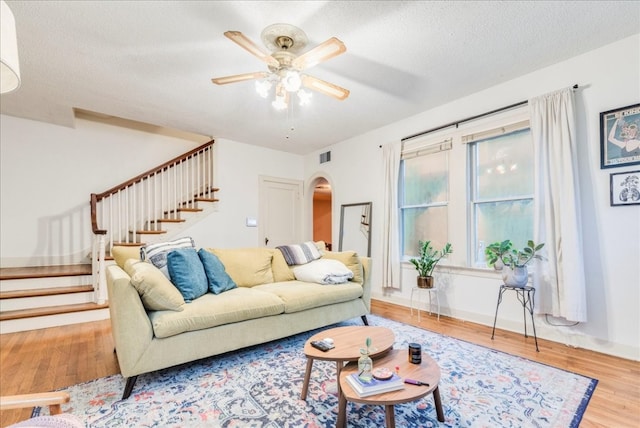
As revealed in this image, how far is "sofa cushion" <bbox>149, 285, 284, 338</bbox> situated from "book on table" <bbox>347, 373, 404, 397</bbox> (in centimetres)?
120

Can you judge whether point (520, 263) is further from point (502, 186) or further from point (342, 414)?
point (342, 414)

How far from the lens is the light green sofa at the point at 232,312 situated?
1.90 m

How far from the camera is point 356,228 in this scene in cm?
494

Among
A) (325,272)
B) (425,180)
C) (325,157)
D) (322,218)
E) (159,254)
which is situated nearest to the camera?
(159,254)

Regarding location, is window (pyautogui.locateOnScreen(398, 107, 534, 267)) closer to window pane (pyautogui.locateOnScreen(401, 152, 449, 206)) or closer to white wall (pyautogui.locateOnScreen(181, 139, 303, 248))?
window pane (pyautogui.locateOnScreen(401, 152, 449, 206))

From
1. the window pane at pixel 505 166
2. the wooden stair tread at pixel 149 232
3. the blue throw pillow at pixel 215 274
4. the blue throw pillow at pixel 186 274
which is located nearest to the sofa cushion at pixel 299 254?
the blue throw pillow at pixel 215 274

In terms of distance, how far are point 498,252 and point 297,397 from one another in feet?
7.62

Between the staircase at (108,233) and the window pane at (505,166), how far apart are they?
4007 millimetres

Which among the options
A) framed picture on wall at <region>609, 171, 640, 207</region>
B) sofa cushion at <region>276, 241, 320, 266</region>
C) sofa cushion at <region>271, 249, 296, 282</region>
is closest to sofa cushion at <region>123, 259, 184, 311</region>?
sofa cushion at <region>271, 249, 296, 282</region>

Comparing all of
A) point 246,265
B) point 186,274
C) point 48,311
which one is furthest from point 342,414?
point 48,311

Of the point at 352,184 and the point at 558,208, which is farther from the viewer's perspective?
the point at 352,184

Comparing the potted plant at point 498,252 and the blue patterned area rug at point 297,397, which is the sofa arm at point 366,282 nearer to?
the blue patterned area rug at point 297,397

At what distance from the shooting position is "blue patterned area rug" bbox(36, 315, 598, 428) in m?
1.65

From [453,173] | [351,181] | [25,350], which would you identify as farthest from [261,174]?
[25,350]
